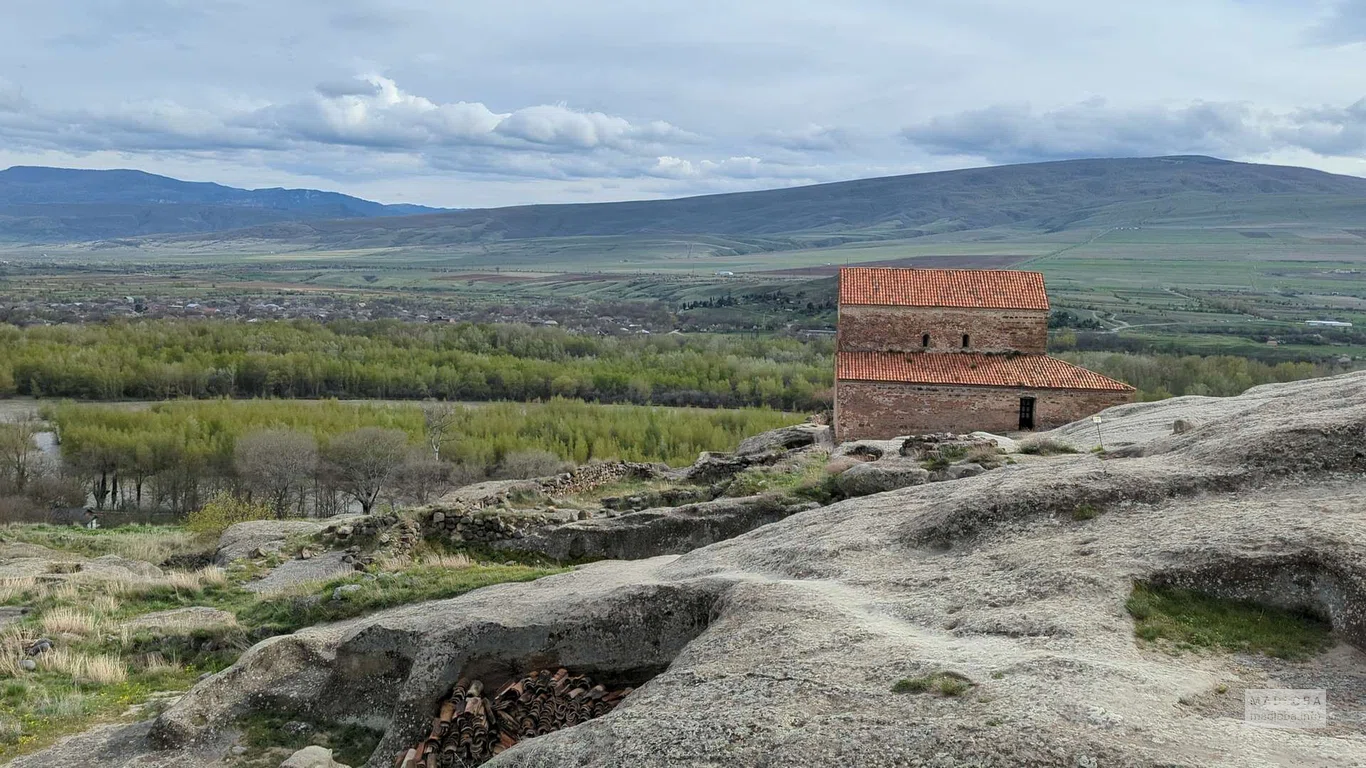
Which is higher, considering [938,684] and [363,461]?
[938,684]

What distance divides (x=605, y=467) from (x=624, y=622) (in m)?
14.7

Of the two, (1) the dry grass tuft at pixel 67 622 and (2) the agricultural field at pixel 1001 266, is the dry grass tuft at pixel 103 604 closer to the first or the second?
(1) the dry grass tuft at pixel 67 622

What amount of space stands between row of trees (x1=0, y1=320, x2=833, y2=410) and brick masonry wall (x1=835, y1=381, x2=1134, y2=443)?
34298 millimetres

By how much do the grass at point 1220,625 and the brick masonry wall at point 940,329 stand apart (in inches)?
799

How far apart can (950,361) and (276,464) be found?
28830 millimetres

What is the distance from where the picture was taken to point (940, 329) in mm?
28547

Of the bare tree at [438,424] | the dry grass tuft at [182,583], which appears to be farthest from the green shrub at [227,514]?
the dry grass tuft at [182,583]

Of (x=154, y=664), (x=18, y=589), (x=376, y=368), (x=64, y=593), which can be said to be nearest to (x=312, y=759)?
(x=154, y=664)

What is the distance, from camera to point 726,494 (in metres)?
19.0

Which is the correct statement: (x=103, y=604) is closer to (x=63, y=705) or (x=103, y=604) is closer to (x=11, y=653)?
(x=11, y=653)

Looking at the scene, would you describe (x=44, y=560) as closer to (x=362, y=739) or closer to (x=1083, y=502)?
(x=362, y=739)

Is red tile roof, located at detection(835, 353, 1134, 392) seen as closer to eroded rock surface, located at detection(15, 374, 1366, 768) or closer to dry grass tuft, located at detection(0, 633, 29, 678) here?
eroded rock surface, located at detection(15, 374, 1366, 768)

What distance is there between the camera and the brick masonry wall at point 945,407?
2606 centimetres

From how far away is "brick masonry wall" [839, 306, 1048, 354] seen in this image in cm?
2836
